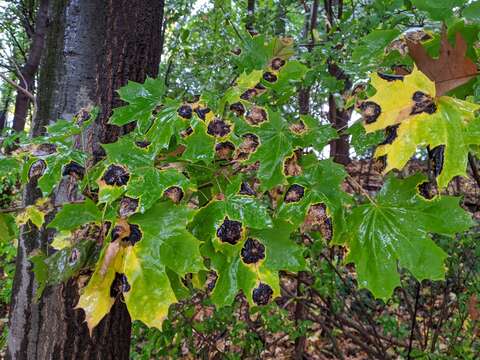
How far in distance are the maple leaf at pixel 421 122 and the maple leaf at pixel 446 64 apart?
10cm

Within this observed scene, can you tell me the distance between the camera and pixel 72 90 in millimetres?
1394

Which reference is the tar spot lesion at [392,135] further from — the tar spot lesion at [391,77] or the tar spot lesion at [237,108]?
the tar spot lesion at [237,108]

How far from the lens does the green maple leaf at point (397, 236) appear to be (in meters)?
0.82

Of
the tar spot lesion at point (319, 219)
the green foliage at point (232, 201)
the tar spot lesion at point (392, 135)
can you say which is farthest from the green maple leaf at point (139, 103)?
the tar spot lesion at point (392, 135)

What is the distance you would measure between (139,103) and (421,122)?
2.17 feet

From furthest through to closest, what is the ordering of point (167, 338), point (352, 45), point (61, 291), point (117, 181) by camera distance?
point (167, 338) → point (352, 45) → point (61, 291) → point (117, 181)

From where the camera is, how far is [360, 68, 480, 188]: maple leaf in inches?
26.9

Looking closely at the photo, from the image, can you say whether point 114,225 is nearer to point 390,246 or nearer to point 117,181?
point 117,181

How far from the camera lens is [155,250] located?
77 cm

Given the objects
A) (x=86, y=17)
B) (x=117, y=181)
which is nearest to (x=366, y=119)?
(x=117, y=181)

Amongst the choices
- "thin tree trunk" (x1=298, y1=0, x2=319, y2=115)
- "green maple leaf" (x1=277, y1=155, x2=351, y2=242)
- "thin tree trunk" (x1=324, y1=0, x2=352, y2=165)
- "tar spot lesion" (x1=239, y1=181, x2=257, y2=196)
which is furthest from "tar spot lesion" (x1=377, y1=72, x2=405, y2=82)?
"thin tree trunk" (x1=298, y1=0, x2=319, y2=115)

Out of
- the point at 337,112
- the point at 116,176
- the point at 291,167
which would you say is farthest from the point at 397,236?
the point at 337,112

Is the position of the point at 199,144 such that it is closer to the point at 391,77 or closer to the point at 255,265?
the point at 255,265

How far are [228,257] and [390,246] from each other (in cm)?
34
